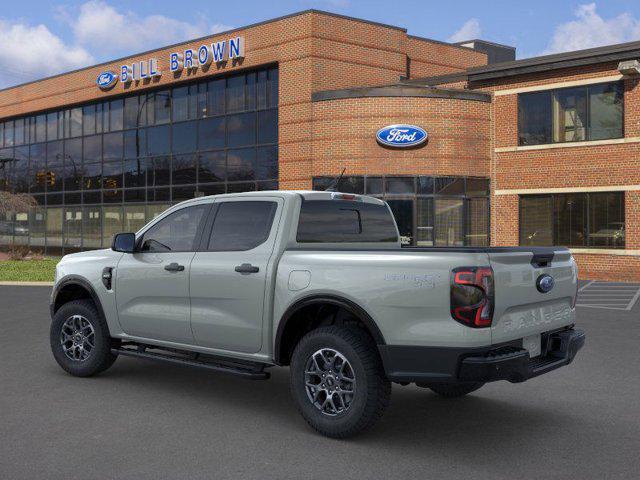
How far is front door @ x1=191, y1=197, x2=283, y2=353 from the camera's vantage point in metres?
5.78

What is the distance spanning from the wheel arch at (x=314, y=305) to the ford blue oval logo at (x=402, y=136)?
18.5 meters

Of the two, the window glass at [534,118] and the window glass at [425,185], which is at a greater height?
the window glass at [534,118]

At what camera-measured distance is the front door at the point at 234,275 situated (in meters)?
5.78

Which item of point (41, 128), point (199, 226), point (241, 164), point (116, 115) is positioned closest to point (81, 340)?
point (199, 226)

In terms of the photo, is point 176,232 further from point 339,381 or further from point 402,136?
point 402,136

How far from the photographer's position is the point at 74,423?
18.3 feet

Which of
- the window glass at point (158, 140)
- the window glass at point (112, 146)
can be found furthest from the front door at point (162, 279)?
the window glass at point (112, 146)

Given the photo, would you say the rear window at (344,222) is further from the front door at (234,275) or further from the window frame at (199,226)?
the window frame at (199,226)

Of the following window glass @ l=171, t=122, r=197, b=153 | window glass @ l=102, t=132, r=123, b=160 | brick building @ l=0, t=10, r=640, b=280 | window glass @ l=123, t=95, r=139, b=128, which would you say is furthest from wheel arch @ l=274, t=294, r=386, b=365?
window glass @ l=102, t=132, r=123, b=160

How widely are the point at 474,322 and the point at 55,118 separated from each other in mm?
35310

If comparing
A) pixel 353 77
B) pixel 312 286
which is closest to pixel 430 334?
pixel 312 286

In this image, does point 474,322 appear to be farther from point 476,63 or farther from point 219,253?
point 476,63

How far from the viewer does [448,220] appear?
78.5 feet

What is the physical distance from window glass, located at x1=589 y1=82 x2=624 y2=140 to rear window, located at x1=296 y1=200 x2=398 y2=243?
56.3ft
